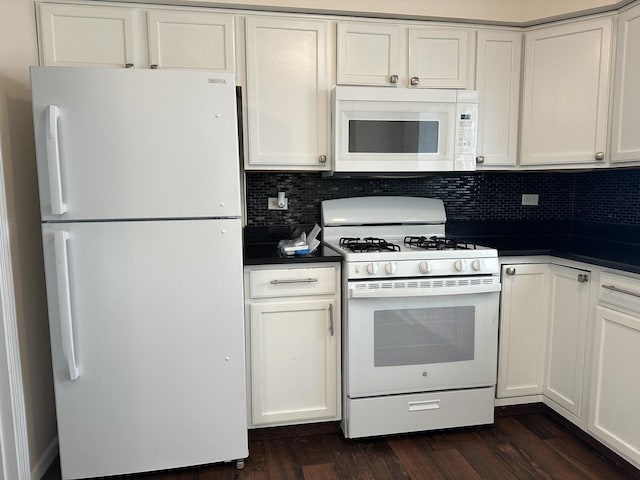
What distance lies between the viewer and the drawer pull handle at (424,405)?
211 cm

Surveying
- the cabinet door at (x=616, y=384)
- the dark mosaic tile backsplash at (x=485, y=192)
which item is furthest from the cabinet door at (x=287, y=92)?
the cabinet door at (x=616, y=384)

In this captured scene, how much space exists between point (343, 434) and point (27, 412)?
1.42m

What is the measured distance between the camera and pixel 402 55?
2260 millimetres

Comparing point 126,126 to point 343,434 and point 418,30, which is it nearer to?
point 418,30

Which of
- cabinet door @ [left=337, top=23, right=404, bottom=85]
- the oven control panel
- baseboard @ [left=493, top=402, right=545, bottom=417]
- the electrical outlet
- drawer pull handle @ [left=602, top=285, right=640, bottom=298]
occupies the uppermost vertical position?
cabinet door @ [left=337, top=23, right=404, bottom=85]

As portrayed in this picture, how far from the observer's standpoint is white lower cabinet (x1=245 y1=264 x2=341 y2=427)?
6.61 feet

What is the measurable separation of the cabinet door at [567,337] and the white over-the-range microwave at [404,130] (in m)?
0.75

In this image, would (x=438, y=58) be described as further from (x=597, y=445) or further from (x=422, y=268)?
(x=597, y=445)

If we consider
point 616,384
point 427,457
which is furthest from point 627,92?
point 427,457

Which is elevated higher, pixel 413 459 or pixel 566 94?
pixel 566 94

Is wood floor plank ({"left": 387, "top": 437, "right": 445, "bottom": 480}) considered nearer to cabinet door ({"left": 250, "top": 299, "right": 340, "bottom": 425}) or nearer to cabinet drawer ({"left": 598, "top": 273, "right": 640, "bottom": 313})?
cabinet door ({"left": 250, "top": 299, "right": 340, "bottom": 425})

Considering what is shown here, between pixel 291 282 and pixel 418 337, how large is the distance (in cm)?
68

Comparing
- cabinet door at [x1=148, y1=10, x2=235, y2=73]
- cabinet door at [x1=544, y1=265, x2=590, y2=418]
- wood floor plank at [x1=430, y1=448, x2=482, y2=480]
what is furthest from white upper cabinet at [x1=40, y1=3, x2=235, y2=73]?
wood floor plank at [x1=430, y1=448, x2=482, y2=480]

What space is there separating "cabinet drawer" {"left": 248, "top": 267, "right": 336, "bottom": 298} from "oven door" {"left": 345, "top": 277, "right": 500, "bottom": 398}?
0.13 m
